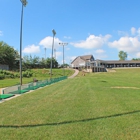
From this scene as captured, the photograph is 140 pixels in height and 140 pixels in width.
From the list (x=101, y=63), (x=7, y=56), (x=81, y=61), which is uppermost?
(x=7, y=56)

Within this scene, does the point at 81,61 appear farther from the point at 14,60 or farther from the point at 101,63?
the point at 14,60

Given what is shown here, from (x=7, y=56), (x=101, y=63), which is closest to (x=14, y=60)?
(x=7, y=56)

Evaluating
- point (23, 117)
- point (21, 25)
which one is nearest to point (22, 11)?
point (21, 25)

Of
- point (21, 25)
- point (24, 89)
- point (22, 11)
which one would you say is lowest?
point (24, 89)

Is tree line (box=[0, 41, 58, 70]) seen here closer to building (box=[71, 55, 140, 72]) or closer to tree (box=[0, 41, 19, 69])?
tree (box=[0, 41, 19, 69])

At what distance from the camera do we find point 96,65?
73562 mm

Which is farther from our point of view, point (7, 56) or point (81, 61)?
point (81, 61)

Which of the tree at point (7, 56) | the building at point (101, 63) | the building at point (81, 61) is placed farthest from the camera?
the building at point (101, 63)

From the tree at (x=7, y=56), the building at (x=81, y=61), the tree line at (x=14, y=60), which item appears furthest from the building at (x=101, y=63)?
the tree at (x=7, y=56)

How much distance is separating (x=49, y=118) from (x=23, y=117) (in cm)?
93

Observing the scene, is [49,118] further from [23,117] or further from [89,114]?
[89,114]

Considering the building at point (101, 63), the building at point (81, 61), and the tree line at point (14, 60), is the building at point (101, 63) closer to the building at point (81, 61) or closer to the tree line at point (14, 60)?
the building at point (81, 61)

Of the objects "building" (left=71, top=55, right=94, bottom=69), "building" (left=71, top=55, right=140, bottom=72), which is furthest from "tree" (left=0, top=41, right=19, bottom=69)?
"building" (left=71, top=55, right=140, bottom=72)

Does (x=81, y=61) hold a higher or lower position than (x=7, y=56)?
lower
